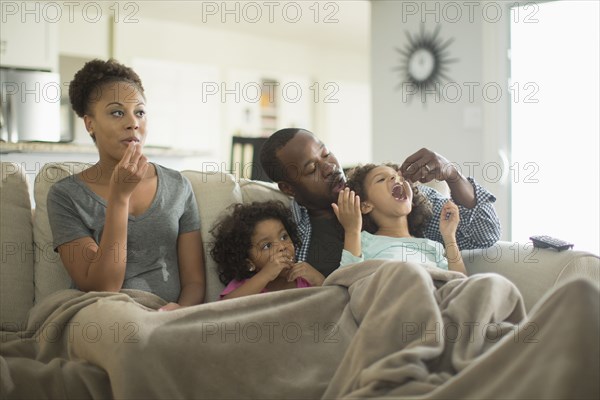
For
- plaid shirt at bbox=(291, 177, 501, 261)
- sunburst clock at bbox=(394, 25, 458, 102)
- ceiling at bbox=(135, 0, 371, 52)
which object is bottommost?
plaid shirt at bbox=(291, 177, 501, 261)

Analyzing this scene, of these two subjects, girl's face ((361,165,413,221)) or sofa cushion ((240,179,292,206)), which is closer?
girl's face ((361,165,413,221))

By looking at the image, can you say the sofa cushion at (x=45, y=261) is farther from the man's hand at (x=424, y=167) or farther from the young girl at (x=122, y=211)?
the man's hand at (x=424, y=167)

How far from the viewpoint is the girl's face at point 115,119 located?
6.46 ft

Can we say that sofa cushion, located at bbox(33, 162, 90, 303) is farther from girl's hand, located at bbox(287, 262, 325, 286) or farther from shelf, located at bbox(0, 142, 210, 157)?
shelf, located at bbox(0, 142, 210, 157)

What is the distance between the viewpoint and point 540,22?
457 centimetres

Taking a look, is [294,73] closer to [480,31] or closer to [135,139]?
[480,31]

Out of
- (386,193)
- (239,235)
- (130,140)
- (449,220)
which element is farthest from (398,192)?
(130,140)

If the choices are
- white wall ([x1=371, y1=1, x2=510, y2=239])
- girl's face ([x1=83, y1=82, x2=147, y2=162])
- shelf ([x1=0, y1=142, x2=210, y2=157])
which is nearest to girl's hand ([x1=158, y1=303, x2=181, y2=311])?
girl's face ([x1=83, y1=82, x2=147, y2=162])

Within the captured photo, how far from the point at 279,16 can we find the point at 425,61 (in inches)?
120

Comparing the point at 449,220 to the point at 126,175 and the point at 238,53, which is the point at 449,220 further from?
the point at 238,53

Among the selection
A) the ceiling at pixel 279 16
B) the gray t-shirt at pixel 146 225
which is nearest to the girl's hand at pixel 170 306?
the gray t-shirt at pixel 146 225

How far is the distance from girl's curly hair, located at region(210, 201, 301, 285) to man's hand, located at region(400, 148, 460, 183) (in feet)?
1.27

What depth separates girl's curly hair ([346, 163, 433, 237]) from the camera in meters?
2.20

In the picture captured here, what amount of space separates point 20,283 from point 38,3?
537 cm
